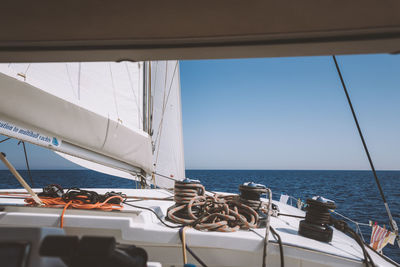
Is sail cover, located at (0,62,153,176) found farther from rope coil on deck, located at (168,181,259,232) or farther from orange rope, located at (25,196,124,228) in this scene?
rope coil on deck, located at (168,181,259,232)

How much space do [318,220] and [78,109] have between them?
2.53 metres

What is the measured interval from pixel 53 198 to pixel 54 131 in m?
0.77

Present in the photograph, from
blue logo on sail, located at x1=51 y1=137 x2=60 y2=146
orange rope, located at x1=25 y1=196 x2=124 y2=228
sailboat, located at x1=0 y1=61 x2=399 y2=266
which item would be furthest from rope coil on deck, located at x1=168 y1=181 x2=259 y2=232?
blue logo on sail, located at x1=51 y1=137 x2=60 y2=146

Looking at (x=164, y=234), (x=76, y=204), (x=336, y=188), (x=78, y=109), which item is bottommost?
(x=336, y=188)

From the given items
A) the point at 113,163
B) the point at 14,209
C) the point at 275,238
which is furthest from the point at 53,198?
the point at 275,238

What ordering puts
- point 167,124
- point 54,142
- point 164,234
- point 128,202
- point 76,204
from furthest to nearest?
point 167,124, point 54,142, point 128,202, point 76,204, point 164,234

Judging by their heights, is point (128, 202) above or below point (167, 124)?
below

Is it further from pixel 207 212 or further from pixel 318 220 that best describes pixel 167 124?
pixel 318 220

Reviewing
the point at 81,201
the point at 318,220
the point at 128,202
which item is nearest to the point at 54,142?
the point at 81,201

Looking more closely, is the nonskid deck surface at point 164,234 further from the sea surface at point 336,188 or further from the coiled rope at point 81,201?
the sea surface at point 336,188

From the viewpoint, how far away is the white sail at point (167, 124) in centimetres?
645

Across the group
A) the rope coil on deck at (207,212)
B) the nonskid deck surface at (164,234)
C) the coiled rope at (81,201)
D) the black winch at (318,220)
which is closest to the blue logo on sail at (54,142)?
the coiled rope at (81,201)

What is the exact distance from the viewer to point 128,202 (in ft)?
8.22

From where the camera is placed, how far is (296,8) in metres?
0.91
